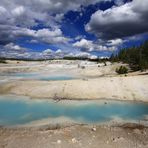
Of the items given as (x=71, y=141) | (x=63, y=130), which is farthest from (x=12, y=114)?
(x=71, y=141)

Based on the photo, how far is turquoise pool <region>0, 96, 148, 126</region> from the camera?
896 inches

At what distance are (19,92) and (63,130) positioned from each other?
1959cm

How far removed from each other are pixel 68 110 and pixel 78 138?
10.8m

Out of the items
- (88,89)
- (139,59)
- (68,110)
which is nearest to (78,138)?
(68,110)

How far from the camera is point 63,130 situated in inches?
663

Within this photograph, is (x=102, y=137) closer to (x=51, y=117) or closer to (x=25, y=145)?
(x=25, y=145)

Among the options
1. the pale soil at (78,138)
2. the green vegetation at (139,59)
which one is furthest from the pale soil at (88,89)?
the green vegetation at (139,59)

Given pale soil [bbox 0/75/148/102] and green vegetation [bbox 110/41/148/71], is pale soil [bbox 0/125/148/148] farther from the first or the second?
green vegetation [bbox 110/41/148/71]

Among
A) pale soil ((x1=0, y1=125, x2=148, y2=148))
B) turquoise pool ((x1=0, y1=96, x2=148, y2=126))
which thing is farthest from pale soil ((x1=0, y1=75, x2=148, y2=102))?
pale soil ((x1=0, y1=125, x2=148, y2=148))

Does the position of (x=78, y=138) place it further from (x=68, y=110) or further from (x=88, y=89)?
(x=88, y=89)

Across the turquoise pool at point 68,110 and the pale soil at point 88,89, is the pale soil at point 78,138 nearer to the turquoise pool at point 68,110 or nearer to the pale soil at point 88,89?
the turquoise pool at point 68,110

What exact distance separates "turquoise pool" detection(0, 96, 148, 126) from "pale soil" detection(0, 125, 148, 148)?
4057 mm

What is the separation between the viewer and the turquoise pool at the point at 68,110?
2275 centimetres

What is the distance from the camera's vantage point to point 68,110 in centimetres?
2594
